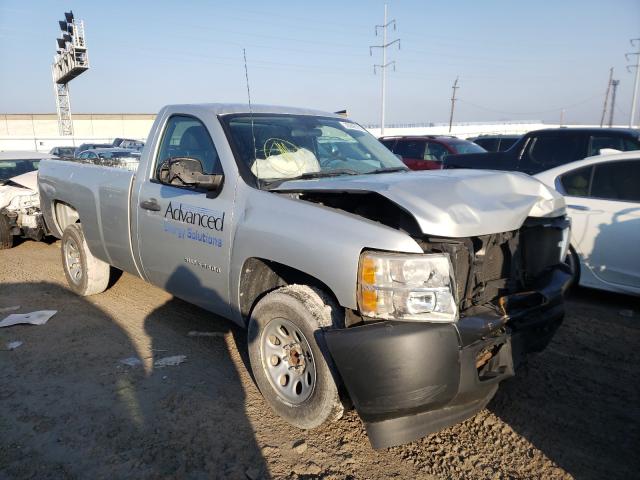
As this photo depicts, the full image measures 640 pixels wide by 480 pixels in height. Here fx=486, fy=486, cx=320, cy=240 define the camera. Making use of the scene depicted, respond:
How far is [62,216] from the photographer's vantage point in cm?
582

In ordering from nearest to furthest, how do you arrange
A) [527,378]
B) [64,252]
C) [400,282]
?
[400,282] < [527,378] < [64,252]

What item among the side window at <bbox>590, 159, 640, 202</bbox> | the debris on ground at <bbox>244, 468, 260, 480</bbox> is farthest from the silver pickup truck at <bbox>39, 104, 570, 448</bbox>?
the side window at <bbox>590, 159, 640, 202</bbox>

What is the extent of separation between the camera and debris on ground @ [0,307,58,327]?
4.53 metres

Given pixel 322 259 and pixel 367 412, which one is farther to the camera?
pixel 322 259

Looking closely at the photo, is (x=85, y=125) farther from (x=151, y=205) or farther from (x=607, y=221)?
(x=607, y=221)

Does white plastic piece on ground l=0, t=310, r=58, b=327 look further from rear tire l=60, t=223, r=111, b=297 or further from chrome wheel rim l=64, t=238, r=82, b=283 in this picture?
chrome wheel rim l=64, t=238, r=82, b=283

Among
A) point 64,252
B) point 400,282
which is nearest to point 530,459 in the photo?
point 400,282

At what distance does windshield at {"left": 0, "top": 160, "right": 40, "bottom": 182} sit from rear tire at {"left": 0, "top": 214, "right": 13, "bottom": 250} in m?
1.23

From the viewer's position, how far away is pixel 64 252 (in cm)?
555

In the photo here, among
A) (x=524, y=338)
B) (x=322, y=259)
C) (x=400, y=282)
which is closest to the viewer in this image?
(x=400, y=282)

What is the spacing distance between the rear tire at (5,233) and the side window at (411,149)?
8.47 meters

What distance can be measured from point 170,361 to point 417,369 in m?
2.23

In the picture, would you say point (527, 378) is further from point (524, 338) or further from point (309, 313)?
point (309, 313)

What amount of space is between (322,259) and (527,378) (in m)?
1.98
